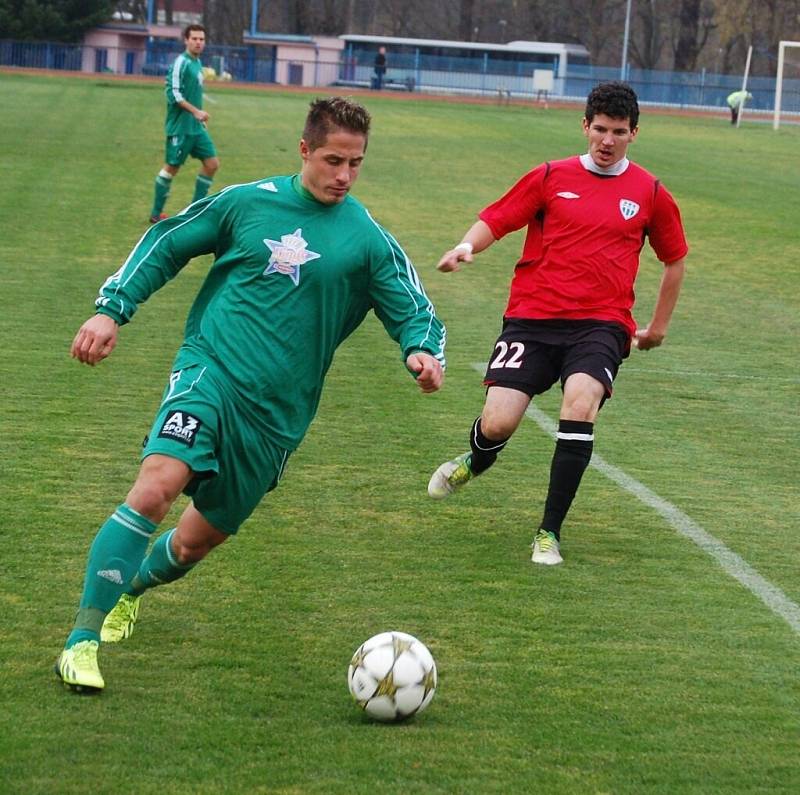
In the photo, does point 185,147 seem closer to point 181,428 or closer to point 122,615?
point 122,615

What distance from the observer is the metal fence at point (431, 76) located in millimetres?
67375

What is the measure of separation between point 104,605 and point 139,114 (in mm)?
30839

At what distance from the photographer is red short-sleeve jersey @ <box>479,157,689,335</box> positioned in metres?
6.60

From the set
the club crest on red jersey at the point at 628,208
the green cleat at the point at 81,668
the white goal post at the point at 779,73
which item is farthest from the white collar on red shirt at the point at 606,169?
the white goal post at the point at 779,73

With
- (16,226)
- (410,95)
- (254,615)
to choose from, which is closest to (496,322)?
(16,226)

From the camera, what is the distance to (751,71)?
84.3 m

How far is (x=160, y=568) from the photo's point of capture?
5.16 m

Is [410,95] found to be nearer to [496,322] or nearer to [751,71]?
[751,71]

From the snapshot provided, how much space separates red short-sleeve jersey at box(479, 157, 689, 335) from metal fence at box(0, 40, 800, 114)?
200 ft

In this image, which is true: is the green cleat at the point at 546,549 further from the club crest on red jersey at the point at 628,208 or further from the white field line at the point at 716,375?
the white field line at the point at 716,375

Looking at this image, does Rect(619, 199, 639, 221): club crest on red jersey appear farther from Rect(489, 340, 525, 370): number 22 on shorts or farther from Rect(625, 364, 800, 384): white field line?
Rect(625, 364, 800, 384): white field line

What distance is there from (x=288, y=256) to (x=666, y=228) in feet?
8.03

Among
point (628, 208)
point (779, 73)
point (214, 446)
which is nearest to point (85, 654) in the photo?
point (214, 446)

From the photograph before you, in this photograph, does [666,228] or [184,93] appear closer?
[666,228]
